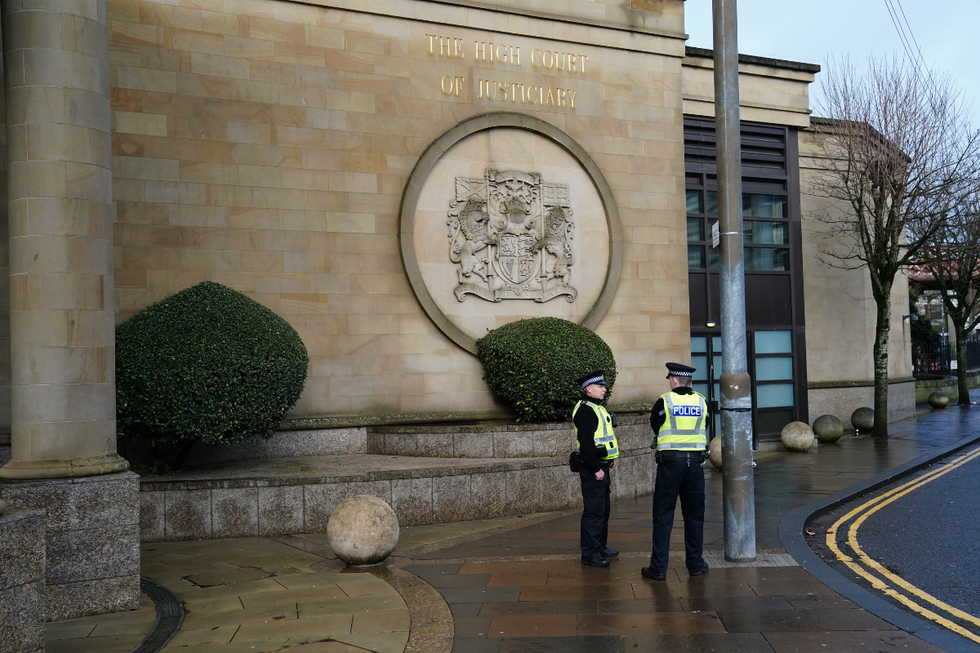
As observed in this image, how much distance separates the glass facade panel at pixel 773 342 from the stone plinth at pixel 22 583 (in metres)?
18.3

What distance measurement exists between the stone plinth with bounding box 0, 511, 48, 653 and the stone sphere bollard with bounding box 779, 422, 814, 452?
16558 mm

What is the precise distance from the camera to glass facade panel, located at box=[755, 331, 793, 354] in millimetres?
21688

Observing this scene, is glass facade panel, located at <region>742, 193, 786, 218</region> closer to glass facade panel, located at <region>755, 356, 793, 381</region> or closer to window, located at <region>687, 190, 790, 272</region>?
window, located at <region>687, 190, 790, 272</region>

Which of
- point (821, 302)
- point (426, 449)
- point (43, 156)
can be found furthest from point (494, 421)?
point (821, 302)

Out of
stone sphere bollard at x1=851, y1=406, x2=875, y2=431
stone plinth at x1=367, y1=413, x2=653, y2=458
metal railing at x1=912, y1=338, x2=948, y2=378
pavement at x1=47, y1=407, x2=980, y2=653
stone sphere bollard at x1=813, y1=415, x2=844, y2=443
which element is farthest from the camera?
metal railing at x1=912, y1=338, x2=948, y2=378

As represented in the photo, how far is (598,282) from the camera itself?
15414 mm

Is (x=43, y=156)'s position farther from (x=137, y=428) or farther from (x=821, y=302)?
(x=821, y=302)

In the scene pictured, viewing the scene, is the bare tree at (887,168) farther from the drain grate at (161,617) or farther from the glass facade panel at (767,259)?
the drain grate at (161,617)

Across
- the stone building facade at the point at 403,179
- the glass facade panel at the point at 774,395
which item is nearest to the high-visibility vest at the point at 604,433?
the stone building facade at the point at 403,179

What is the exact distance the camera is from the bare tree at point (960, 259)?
2498cm

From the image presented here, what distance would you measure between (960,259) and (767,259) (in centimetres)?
899

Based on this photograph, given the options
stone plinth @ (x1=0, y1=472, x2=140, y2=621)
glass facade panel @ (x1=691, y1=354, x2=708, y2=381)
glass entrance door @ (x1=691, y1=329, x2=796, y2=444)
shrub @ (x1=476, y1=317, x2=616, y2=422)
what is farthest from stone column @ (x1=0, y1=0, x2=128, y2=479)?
glass entrance door @ (x1=691, y1=329, x2=796, y2=444)

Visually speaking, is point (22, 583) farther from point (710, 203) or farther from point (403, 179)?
point (710, 203)

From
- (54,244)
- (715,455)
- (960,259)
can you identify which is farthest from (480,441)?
(960,259)
